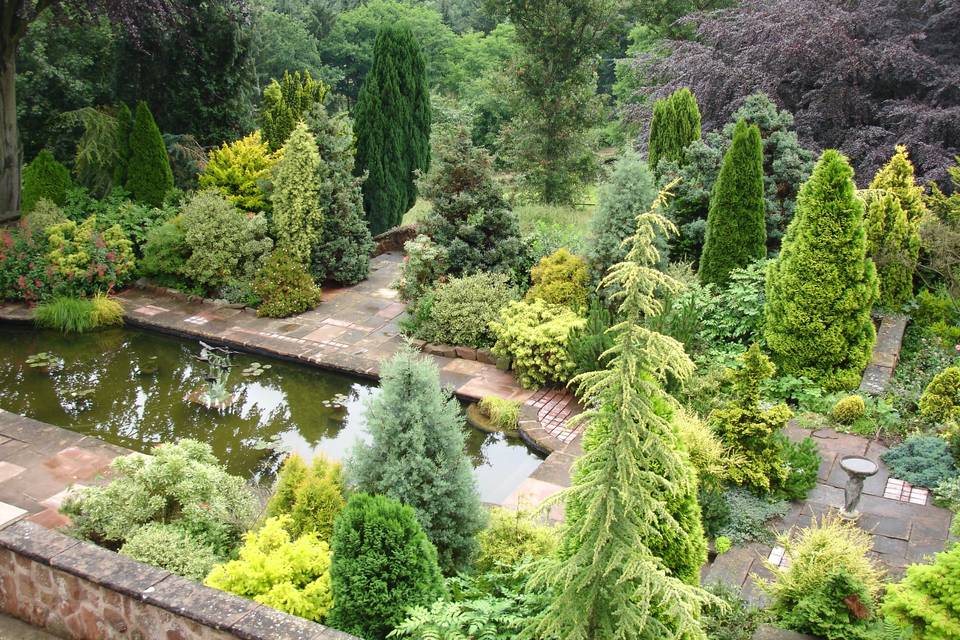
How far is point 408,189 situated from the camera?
15.4 meters

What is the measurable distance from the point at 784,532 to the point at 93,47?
1505cm

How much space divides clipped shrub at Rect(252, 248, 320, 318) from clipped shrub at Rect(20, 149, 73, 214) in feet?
12.4

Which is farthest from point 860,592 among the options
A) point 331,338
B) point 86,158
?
point 86,158

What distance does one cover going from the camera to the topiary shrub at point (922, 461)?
6766mm

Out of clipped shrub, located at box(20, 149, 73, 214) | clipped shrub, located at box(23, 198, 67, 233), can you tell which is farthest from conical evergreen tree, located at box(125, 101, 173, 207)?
clipped shrub, located at box(23, 198, 67, 233)

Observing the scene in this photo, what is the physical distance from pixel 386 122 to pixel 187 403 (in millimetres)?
7192

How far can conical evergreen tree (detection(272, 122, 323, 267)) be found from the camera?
11.4 meters

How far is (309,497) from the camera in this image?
5.47 metres

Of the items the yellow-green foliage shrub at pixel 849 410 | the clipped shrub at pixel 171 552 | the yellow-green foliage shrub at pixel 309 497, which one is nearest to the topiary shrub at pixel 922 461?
the yellow-green foliage shrub at pixel 849 410

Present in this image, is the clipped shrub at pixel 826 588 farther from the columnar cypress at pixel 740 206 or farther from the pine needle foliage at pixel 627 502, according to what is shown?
the columnar cypress at pixel 740 206

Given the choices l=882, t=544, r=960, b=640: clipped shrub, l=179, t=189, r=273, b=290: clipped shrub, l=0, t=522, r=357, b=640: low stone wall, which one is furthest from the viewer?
l=179, t=189, r=273, b=290: clipped shrub

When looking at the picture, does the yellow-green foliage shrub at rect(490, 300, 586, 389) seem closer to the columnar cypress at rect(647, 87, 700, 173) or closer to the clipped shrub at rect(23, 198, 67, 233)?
the columnar cypress at rect(647, 87, 700, 173)

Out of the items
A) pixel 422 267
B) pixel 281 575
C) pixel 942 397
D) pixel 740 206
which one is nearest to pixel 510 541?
pixel 281 575

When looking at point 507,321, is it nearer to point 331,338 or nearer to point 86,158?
point 331,338
